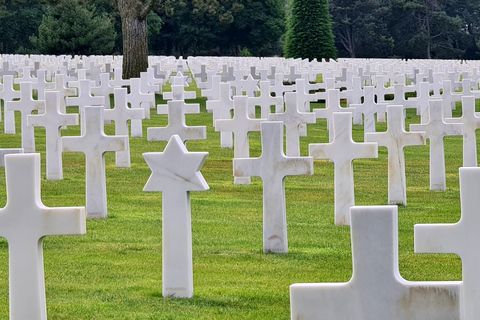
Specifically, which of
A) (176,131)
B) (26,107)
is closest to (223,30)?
(26,107)

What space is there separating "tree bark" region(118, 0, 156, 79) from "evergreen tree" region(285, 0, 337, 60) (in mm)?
15995

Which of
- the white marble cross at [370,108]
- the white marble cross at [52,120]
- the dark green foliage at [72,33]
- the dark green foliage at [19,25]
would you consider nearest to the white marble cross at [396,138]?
the white marble cross at [52,120]

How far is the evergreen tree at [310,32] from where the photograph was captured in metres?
41.8

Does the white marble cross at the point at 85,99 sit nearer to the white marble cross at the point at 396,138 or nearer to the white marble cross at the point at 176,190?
the white marble cross at the point at 396,138

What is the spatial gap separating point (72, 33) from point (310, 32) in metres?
19.0

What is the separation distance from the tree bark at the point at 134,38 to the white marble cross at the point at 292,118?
14.2 meters

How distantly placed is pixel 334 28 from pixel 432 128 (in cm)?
7267

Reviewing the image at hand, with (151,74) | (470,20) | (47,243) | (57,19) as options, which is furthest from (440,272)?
(470,20)

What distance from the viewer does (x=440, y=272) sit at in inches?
270

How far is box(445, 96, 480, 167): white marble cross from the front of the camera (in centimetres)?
1156

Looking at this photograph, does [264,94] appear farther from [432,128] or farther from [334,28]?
[334,28]

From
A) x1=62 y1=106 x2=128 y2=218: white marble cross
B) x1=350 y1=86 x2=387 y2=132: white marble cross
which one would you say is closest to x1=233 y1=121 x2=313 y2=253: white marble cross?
x1=62 y1=106 x2=128 y2=218: white marble cross

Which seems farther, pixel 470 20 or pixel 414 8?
pixel 470 20

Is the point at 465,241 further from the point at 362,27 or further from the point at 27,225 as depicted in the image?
the point at 362,27
